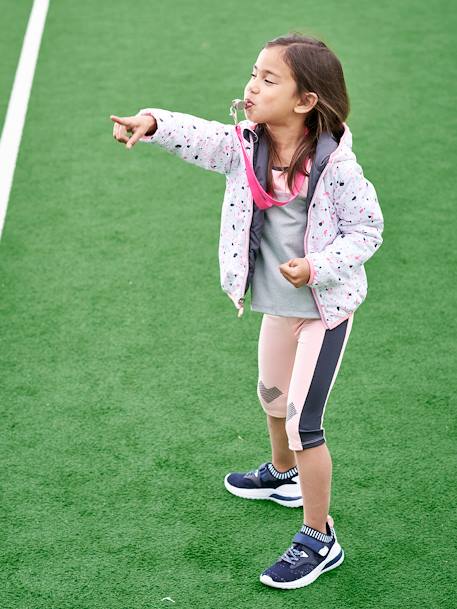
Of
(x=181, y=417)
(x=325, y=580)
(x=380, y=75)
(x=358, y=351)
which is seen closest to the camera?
(x=325, y=580)

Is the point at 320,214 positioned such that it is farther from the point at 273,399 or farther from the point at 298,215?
the point at 273,399

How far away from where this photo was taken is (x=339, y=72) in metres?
3.18

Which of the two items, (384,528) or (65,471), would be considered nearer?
(384,528)

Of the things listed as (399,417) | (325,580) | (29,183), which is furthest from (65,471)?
(29,183)

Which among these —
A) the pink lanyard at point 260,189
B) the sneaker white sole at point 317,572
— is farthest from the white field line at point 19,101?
the sneaker white sole at point 317,572

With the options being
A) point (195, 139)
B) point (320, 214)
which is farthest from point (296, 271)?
point (195, 139)

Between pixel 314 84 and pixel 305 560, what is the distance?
1.55m

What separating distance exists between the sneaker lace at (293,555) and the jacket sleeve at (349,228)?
938 mm

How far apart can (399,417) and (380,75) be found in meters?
4.35

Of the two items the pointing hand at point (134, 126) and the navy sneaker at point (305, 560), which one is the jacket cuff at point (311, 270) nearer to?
the pointing hand at point (134, 126)

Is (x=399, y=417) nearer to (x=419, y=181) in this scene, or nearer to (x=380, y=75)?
(x=419, y=181)

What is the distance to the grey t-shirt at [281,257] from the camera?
10.5ft

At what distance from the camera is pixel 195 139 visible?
10.4 ft

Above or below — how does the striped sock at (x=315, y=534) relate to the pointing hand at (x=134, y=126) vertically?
below
